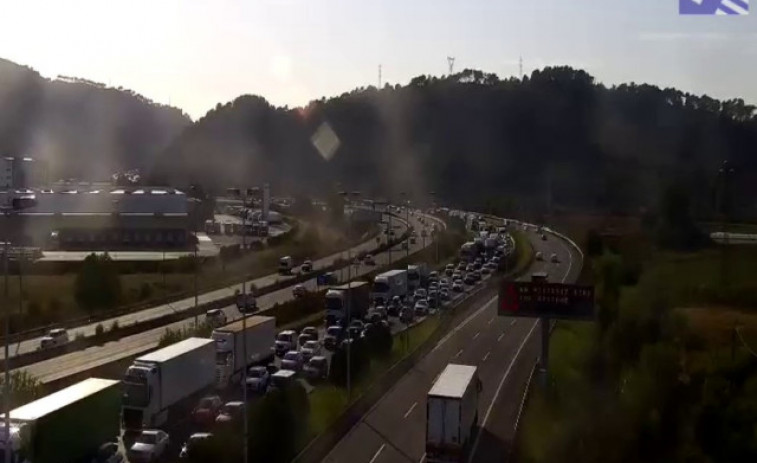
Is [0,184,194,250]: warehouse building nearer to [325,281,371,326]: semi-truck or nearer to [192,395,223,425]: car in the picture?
[325,281,371,326]: semi-truck

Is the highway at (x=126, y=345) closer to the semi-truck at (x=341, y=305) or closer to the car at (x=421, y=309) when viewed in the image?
the semi-truck at (x=341, y=305)

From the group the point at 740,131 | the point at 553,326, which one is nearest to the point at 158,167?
the point at 740,131

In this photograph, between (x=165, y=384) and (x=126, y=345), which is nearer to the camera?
(x=165, y=384)

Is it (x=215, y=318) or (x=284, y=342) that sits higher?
(x=215, y=318)

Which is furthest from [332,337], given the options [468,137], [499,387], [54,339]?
[468,137]

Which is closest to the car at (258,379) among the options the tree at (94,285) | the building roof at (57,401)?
the building roof at (57,401)

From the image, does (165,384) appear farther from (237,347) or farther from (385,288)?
(385,288)
